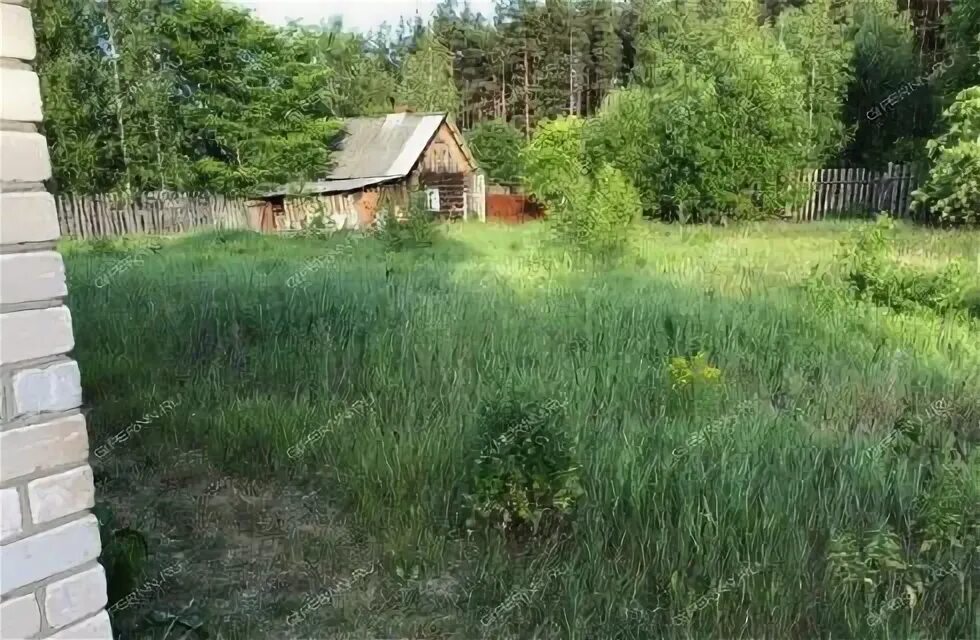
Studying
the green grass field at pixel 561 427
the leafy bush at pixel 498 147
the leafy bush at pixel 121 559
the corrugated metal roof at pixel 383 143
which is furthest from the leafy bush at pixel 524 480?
the corrugated metal roof at pixel 383 143

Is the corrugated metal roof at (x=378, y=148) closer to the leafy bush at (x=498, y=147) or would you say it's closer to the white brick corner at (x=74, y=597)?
the leafy bush at (x=498, y=147)

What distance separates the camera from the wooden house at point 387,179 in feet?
7.98

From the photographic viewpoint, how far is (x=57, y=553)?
1.19m

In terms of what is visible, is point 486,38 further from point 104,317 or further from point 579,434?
point 104,317

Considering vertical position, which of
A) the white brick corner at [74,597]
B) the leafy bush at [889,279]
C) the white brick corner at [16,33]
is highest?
the white brick corner at [16,33]

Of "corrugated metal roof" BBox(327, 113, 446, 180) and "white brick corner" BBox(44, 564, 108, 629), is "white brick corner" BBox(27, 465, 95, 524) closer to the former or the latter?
"white brick corner" BBox(44, 564, 108, 629)

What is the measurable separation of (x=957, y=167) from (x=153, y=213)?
9.00 ft

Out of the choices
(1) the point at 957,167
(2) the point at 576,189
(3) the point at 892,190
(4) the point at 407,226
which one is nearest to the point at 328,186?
(4) the point at 407,226

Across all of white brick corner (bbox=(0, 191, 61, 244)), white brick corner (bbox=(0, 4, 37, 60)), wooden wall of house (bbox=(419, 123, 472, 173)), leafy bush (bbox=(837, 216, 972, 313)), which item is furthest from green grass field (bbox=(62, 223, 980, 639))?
white brick corner (bbox=(0, 4, 37, 60))

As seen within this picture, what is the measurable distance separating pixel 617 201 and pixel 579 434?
0.86m

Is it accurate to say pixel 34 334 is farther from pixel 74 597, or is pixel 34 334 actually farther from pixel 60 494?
pixel 74 597

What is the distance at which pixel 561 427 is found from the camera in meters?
2.11

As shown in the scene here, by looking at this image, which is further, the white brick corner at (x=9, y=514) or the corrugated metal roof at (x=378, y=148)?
the corrugated metal roof at (x=378, y=148)

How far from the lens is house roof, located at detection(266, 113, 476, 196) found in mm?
2416
